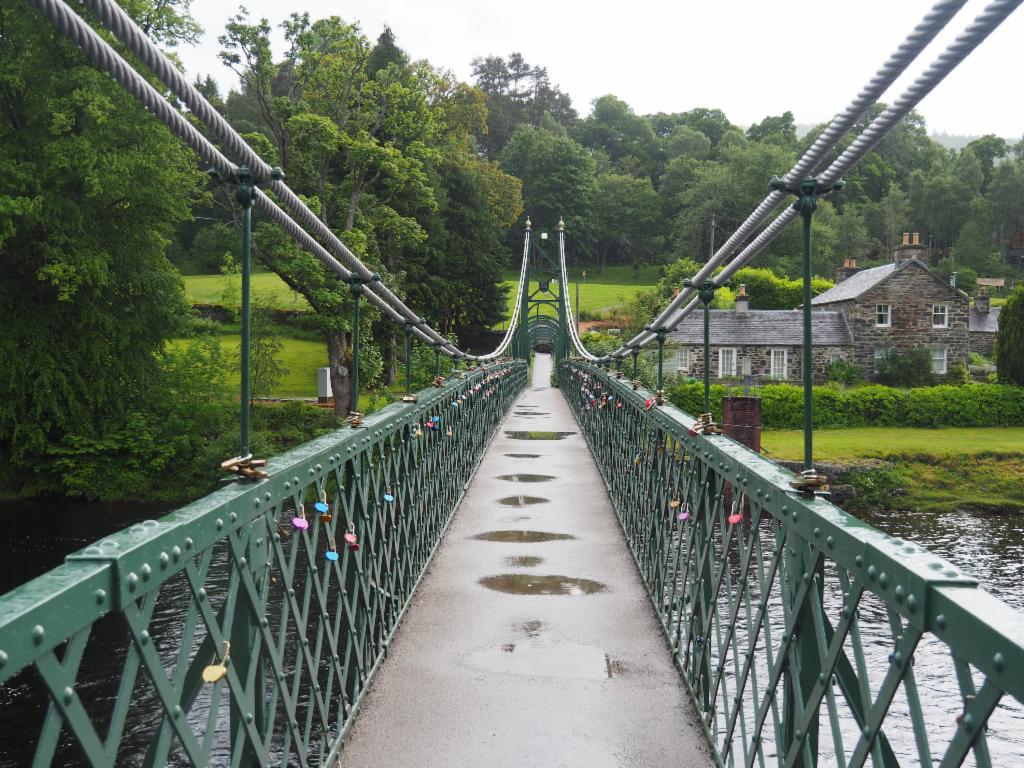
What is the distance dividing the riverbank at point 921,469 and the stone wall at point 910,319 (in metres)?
10.6

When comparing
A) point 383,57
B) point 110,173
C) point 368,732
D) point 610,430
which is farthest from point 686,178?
point 368,732

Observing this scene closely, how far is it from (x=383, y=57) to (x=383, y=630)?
1138 inches

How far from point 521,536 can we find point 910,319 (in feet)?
109

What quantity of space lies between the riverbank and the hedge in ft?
7.94

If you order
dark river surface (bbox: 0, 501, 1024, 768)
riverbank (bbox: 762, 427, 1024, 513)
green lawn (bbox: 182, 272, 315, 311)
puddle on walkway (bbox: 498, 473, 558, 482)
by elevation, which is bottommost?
dark river surface (bbox: 0, 501, 1024, 768)

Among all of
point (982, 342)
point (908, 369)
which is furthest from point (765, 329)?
point (982, 342)

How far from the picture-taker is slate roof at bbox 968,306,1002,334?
4144 cm

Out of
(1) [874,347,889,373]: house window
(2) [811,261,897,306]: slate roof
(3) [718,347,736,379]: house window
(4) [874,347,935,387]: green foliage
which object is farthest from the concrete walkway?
(2) [811,261,897,306]: slate roof

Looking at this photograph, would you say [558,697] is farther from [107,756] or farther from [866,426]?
[866,426]

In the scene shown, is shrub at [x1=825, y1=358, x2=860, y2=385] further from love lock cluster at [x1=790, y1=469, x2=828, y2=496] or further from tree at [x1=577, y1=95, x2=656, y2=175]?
tree at [x1=577, y1=95, x2=656, y2=175]

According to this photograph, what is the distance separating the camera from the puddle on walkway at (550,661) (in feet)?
11.7

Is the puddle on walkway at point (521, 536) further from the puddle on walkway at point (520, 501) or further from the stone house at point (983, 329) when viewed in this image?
the stone house at point (983, 329)

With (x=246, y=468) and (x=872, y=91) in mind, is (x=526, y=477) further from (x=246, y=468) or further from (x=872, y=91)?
(x=872, y=91)

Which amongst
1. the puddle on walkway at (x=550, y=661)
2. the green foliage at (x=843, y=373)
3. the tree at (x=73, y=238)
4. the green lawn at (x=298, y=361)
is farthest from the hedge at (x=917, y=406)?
the puddle on walkway at (x=550, y=661)
